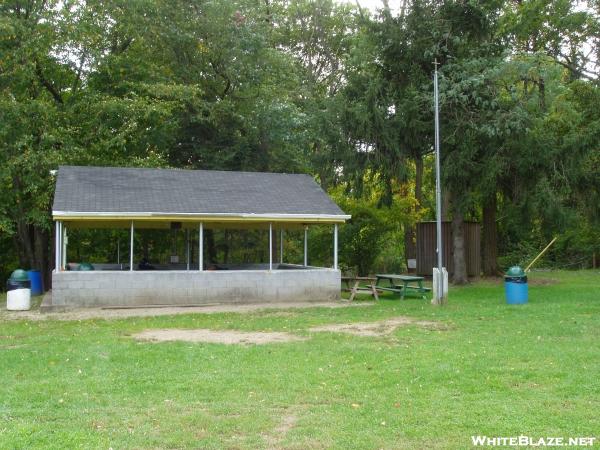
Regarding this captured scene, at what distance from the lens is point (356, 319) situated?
13258 millimetres

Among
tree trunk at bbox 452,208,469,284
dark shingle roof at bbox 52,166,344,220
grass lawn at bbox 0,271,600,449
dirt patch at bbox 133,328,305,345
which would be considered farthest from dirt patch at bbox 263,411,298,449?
tree trunk at bbox 452,208,469,284

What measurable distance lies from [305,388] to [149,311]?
8791 millimetres

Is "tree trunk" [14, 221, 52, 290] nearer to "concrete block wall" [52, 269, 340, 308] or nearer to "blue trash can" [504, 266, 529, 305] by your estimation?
"concrete block wall" [52, 269, 340, 308]

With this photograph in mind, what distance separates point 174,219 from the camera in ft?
52.2

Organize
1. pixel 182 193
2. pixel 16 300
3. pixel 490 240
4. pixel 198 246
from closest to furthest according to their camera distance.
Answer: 1. pixel 16 300
2. pixel 182 193
3. pixel 490 240
4. pixel 198 246

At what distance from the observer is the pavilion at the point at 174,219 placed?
51.1ft

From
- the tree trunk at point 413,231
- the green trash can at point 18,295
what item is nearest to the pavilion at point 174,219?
the green trash can at point 18,295

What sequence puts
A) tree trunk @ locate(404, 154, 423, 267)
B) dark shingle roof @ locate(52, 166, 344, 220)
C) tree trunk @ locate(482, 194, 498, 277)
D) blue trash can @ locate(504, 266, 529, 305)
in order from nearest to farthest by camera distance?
1. blue trash can @ locate(504, 266, 529, 305)
2. dark shingle roof @ locate(52, 166, 344, 220)
3. tree trunk @ locate(482, 194, 498, 277)
4. tree trunk @ locate(404, 154, 423, 267)

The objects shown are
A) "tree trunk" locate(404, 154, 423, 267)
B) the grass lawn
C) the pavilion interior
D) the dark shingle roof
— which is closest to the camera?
the grass lawn

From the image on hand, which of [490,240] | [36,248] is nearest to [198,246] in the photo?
[36,248]

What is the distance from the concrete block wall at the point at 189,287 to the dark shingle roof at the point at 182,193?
5.34 ft

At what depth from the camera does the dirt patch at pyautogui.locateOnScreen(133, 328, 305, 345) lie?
10636 mm

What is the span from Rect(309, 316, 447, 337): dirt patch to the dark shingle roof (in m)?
5.17

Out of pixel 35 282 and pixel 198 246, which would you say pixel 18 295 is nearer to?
pixel 35 282
